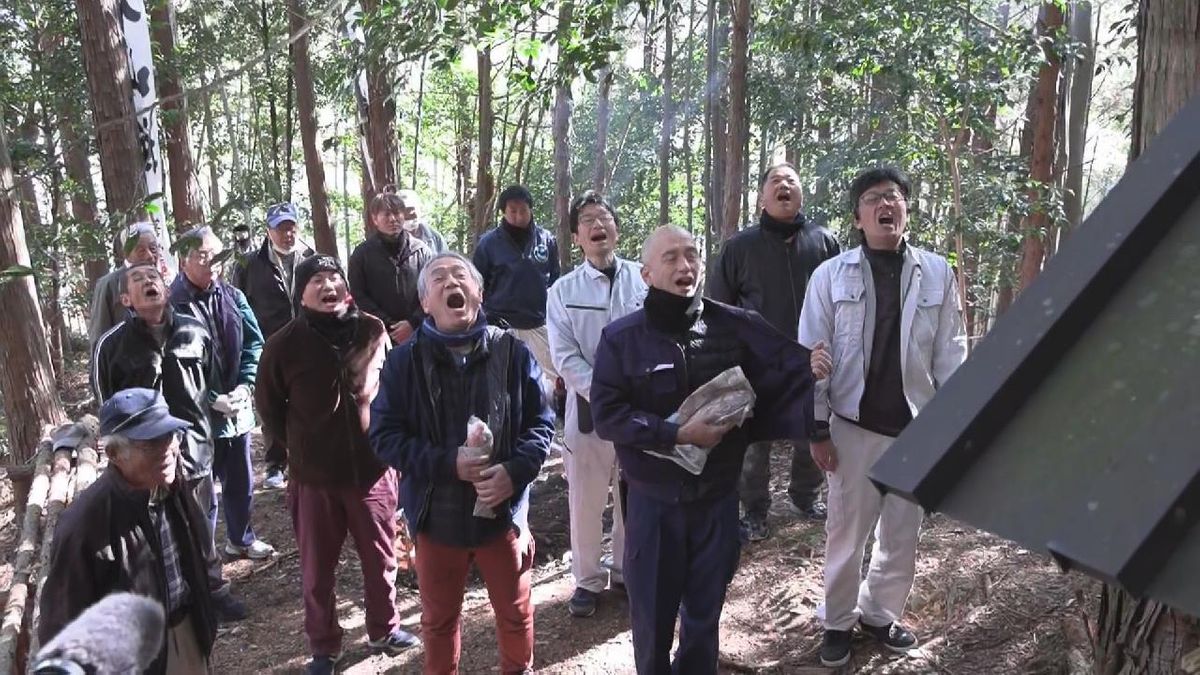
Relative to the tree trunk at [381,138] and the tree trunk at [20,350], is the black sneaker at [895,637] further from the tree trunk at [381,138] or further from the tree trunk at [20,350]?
the tree trunk at [381,138]

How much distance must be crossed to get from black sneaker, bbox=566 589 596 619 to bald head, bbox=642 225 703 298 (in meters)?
1.94

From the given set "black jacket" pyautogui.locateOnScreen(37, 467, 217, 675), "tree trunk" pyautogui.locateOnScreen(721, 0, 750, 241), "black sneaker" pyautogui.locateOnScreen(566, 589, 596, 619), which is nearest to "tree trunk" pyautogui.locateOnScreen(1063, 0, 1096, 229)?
"tree trunk" pyautogui.locateOnScreen(721, 0, 750, 241)

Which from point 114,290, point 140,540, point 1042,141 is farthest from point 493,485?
point 1042,141

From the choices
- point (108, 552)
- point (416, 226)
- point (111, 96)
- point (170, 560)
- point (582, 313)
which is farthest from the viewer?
point (416, 226)

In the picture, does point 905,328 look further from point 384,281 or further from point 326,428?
point 384,281

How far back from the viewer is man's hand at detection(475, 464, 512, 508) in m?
3.25

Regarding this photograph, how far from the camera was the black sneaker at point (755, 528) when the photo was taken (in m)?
5.09

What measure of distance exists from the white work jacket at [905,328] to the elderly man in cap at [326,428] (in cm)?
203

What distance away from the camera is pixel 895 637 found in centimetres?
376

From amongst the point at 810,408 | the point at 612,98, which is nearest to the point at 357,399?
the point at 810,408

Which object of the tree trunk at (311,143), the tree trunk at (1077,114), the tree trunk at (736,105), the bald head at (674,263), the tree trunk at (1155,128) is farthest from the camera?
the tree trunk at (1077,114)

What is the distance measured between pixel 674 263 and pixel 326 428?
5.85ft

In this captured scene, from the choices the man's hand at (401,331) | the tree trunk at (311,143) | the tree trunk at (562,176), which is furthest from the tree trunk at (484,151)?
the man's hand at (401,331)

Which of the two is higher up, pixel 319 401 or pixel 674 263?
pixel 674 263
